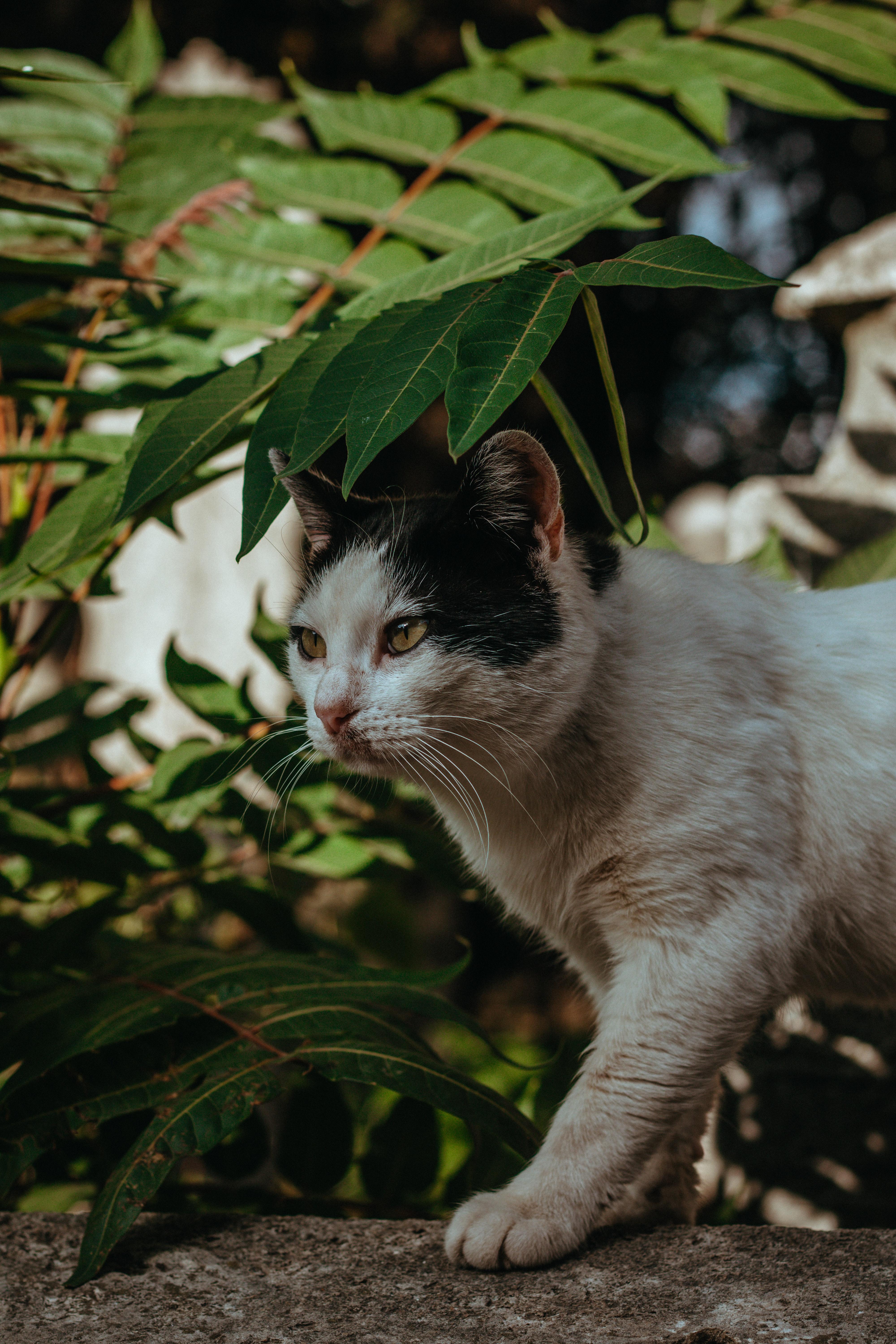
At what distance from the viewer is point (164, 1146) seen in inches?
47.6

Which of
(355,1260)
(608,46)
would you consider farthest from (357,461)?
(608,46)

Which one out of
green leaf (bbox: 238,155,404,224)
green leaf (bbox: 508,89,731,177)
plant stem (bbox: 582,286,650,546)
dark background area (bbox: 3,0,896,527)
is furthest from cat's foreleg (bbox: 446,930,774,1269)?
dark background area (bbox: 3,0,896,527)

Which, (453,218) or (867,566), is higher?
(453,218)

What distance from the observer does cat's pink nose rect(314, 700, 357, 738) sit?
1346mm

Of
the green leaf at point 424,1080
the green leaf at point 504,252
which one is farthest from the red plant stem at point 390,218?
the green leaf at point 424,1080

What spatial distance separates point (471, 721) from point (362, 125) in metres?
1.15

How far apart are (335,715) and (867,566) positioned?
1.33m

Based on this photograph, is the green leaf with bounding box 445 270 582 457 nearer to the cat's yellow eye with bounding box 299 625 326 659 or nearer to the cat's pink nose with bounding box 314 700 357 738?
the cat's pink nose with bounding box 314 700 357 738

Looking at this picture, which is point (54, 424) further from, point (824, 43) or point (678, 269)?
point (824, 43)

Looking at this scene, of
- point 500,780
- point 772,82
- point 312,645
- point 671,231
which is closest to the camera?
point 500,780

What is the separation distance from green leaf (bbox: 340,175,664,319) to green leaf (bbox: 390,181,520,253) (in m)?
0.41

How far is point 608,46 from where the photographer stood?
6.55ft

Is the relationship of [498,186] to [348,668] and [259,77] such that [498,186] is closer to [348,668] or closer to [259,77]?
[348,668]

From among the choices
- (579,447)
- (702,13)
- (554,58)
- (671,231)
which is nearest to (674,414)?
(671,231)
